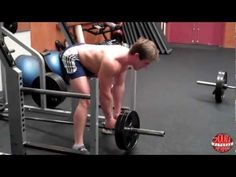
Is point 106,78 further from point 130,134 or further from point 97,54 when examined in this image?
point 130,134

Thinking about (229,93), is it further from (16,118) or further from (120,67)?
(16,118)

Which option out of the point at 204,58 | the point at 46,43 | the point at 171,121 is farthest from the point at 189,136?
the point at 204,58

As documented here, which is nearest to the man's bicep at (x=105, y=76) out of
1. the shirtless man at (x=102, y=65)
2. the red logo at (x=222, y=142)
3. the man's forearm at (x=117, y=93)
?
the shirtless man at (x=102, y=65)

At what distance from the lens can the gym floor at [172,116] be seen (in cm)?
238

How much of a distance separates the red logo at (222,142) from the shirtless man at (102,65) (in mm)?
826

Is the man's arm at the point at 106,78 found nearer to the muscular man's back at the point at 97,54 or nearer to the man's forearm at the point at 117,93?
the muscular man's back at the point at 97,54

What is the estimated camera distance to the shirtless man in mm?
1950

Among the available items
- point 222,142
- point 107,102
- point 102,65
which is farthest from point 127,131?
point 222,142

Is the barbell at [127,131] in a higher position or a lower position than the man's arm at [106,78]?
lower

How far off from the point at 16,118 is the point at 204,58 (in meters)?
4.33

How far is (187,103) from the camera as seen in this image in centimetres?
336

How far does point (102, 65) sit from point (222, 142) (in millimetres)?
1285

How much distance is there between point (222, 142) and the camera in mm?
2605

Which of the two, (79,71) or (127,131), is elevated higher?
(79,71)
